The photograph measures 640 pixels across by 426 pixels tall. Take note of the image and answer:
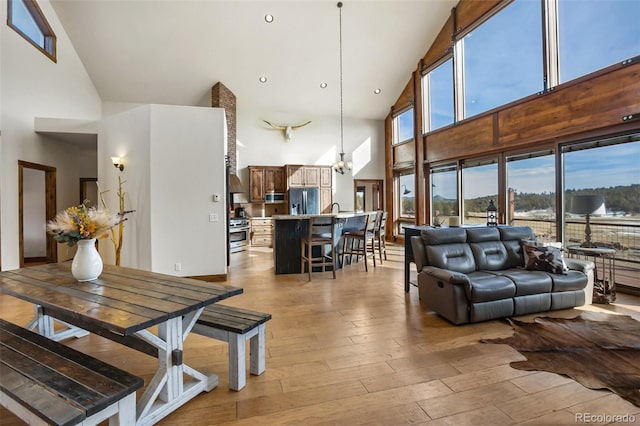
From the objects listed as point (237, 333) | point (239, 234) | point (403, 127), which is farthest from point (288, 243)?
point (403, 127)

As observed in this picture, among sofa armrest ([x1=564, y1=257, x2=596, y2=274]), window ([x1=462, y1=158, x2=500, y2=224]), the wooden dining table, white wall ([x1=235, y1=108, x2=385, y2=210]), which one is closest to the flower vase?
the wooden dining table

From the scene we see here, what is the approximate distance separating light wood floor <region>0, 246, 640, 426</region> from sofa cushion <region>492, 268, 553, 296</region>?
0.42 m

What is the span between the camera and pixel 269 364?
2.27m

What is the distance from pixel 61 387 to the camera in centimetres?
130

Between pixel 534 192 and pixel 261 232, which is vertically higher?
pixel 534 192

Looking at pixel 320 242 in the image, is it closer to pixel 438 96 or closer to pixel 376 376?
pixel 376 376

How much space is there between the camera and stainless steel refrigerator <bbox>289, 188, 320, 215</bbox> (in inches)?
A: 342

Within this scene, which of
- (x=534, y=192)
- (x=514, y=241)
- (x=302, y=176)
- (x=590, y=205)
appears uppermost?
(x=302, y=176)

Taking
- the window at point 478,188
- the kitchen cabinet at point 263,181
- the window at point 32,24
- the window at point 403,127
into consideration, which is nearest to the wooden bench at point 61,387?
the window at point 32,24

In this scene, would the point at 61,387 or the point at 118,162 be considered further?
the point at 118,162

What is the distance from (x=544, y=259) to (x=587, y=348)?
4.00 ft

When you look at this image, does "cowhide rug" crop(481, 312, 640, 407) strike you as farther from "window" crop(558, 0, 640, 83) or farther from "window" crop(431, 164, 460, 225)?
"window" crop(431, 164, 460, 225)

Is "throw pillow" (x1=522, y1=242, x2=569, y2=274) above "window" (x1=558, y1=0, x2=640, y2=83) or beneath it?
beneath

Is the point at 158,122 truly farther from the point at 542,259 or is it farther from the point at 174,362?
the point at 542,259
